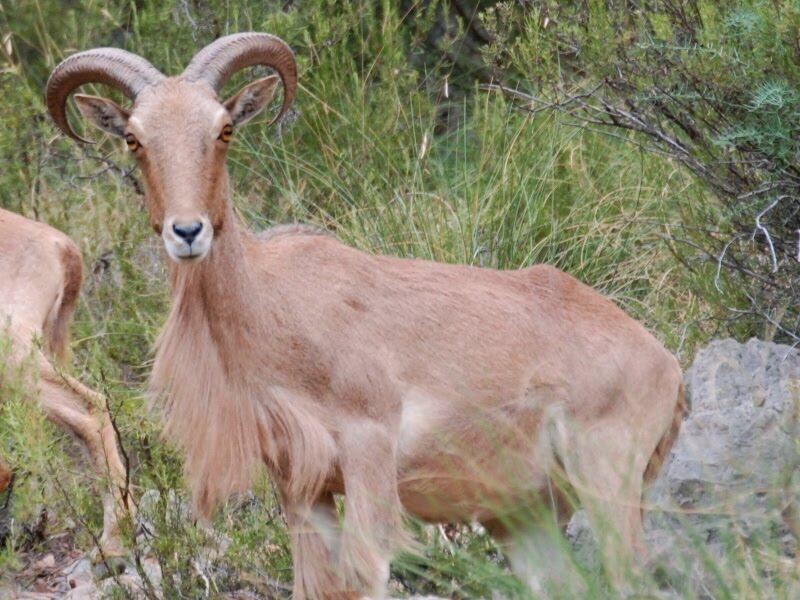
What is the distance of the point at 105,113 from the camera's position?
632 centimetres

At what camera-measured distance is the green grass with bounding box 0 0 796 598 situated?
359 inches

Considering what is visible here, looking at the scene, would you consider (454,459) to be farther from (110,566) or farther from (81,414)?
(81,414)

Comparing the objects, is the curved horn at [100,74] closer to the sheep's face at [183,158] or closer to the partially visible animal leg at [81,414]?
the sheep's face at [183,158]

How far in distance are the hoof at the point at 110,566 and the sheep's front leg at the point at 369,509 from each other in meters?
1.35

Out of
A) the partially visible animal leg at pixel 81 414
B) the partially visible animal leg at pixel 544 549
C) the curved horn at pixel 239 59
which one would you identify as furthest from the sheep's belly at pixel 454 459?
the partially visible animal leg at pixel 81 414

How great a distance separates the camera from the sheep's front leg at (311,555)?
6046 millimetres

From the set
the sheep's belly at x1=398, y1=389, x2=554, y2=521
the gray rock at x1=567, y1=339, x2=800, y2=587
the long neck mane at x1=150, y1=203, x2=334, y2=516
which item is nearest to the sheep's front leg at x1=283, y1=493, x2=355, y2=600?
the long neck mane at x1=150, y1=203, x2=334, y2=516

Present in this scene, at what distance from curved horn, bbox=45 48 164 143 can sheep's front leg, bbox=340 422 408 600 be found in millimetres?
1697

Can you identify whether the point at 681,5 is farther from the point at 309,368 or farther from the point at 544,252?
the point at 309,368

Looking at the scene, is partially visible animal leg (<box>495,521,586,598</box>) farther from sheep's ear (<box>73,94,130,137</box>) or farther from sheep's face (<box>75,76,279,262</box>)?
sheep's ear (<box>73,94,130,137</box>)

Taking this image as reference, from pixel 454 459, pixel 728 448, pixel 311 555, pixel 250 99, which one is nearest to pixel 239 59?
pixel 250 99

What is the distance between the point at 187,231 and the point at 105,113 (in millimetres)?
1046

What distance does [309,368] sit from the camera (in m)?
5.94

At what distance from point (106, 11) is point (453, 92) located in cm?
363
